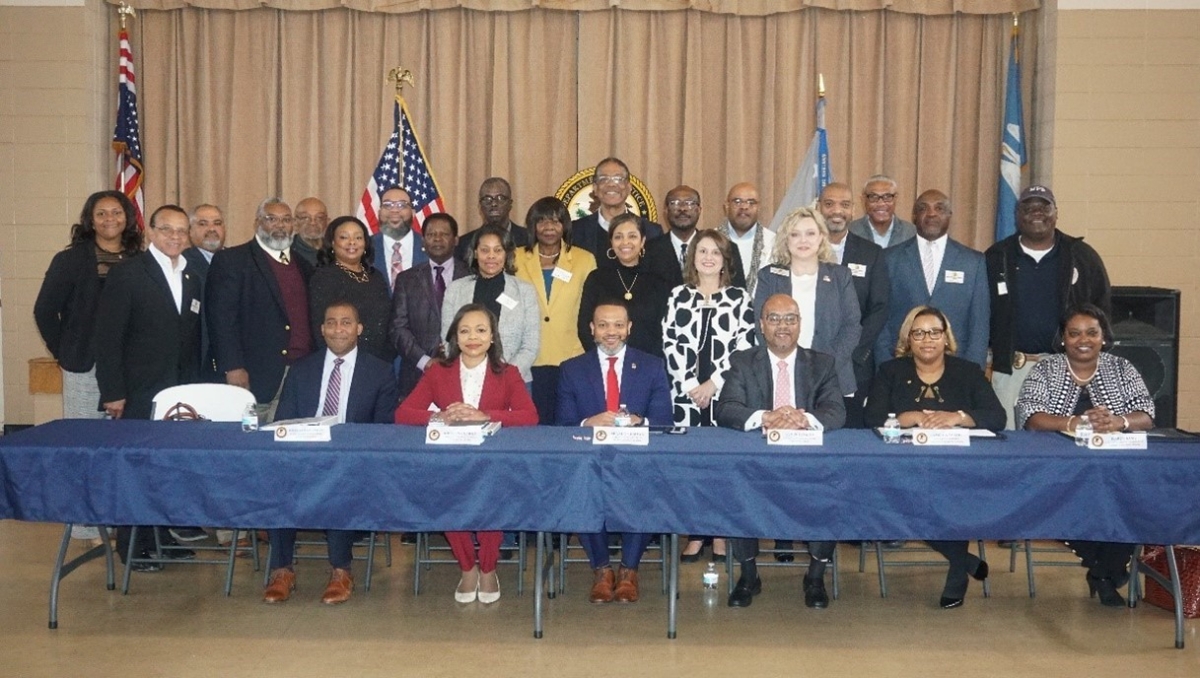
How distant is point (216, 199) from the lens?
852cm

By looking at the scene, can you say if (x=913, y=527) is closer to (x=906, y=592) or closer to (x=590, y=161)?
(x=906, y=592)

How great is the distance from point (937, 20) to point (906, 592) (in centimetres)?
450

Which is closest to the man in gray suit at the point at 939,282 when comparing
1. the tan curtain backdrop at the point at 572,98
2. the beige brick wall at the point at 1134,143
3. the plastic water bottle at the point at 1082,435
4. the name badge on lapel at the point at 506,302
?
the plastic water bottle at the point at 1082,435

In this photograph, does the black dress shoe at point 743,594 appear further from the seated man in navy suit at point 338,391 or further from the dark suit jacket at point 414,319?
the dark suit jacket at point 414,319

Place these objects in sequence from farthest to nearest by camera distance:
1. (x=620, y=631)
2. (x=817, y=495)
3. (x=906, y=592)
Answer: (x=906, y=592) → (x=620, y=631) → (x=817, y=495)

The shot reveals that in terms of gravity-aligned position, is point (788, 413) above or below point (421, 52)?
below

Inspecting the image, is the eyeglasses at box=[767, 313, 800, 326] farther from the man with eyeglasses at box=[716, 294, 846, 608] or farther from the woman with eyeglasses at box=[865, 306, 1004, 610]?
the woman with eyeglasses at box=[865, 306, 1004, 610]

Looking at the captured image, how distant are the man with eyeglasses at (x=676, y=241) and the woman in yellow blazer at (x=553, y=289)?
1.06 ft

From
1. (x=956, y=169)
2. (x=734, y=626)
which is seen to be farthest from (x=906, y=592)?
(x=956, y=169)

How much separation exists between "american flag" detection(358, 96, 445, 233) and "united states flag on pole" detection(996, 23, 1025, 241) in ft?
11.7

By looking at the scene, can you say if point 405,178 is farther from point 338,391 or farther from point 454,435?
point 454,435

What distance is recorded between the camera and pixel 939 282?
598 cm

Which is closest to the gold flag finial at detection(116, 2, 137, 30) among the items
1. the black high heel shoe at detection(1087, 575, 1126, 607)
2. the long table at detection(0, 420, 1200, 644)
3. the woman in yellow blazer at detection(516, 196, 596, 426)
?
the woman in yellow blazer at detection(516, 196, 596, 426)

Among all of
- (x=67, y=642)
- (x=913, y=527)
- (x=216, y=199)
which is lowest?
(x=67, y=642)
